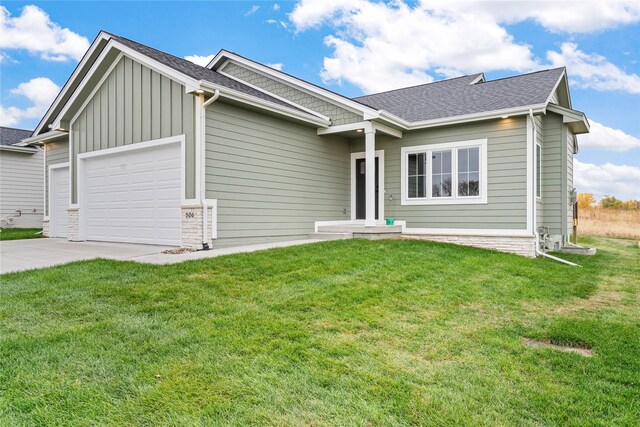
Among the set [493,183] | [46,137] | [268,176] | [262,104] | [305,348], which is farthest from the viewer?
[46,137]

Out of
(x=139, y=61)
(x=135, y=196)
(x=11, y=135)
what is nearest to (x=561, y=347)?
(x=135, y=196)

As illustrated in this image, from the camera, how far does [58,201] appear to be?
1323cm

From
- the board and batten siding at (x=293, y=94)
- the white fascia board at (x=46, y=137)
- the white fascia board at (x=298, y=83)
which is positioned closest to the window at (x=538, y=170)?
the white fascia board at (x=298, y=83)

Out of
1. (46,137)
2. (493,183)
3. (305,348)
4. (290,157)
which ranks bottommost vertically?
(305,348)

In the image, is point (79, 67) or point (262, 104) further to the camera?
point (79, 67)

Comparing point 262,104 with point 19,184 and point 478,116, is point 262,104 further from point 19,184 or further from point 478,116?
point 19,184

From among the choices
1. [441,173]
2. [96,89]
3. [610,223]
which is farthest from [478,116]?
[610,223]

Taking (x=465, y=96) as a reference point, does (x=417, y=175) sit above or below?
below

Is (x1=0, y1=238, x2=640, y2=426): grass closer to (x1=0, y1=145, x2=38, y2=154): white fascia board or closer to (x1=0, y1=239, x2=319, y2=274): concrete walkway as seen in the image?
(x1=0, y1=239, x2=319, y2=274): concrete walkway

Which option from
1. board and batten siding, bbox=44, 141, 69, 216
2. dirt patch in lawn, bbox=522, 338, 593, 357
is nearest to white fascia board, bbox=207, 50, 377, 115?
board and batten siding, bbox=44, 141, 69, 216

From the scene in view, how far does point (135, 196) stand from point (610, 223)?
20.2 metres

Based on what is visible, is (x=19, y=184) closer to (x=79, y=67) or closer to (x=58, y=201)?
(x=58, y=201)

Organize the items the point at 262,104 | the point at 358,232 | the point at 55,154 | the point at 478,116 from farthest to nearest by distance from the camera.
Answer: the point at 55,154 < the point at 358,232 < the point at 478,116 < the point at 262,104

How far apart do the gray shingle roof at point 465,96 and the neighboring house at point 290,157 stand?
0.08 metres
